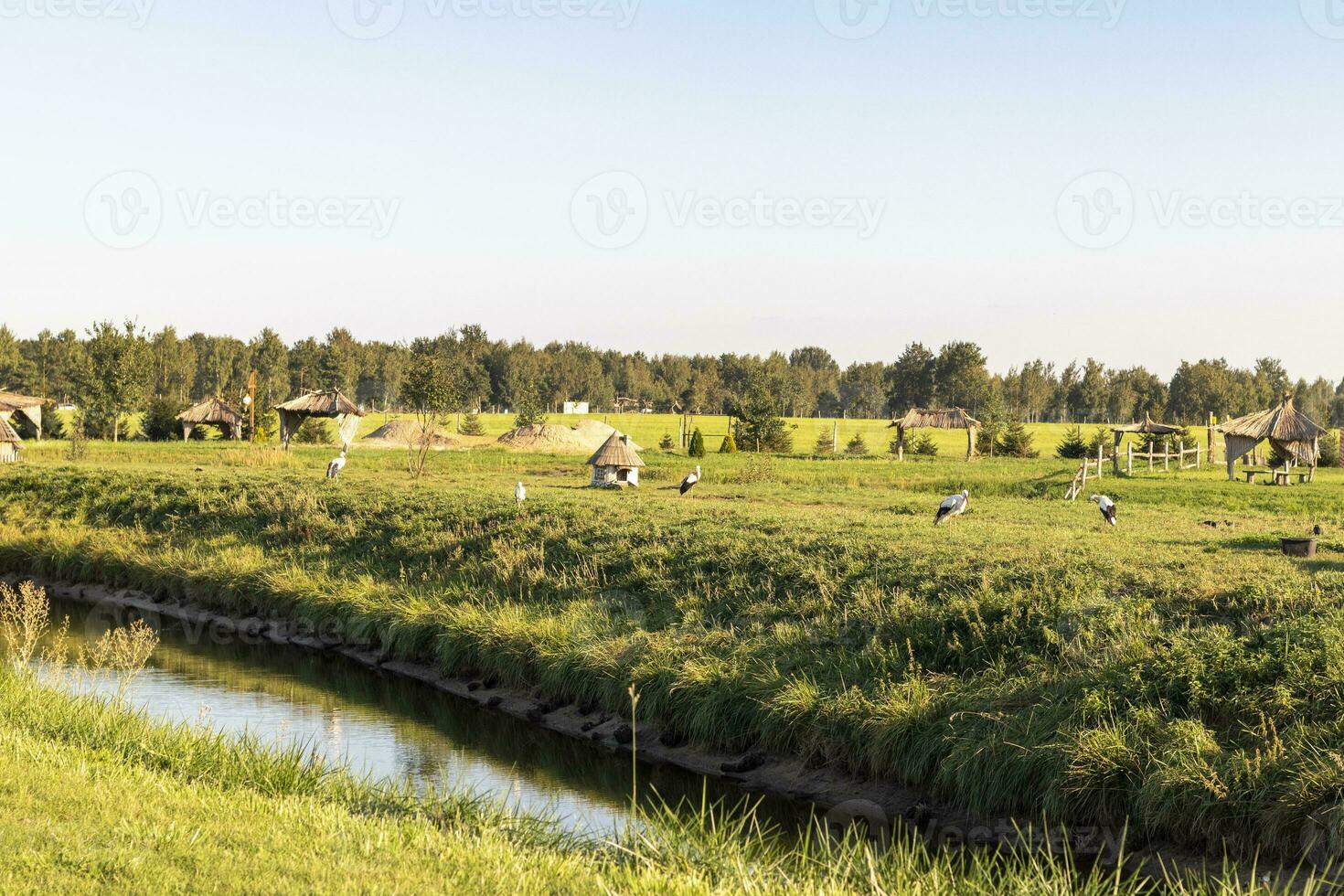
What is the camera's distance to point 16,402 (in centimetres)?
5981

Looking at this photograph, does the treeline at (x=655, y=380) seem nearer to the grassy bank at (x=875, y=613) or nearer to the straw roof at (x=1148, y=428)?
the straw roof at (x=1148, y=428)

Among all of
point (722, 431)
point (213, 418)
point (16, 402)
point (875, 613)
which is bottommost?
point (875, 613)

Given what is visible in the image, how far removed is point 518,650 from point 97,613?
35.8 feet

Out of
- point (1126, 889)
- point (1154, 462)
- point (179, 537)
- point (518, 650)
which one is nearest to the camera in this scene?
point (1126, 889)

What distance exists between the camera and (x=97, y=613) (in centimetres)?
2317

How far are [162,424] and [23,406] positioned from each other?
23.4 ft

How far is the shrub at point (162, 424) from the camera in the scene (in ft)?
216

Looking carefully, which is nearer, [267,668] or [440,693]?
[440,693]

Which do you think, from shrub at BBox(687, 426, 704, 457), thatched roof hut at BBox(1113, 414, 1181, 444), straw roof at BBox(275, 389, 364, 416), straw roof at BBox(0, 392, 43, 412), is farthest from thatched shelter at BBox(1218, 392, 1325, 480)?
straw roof at BBox(0, 392, 43, 412)

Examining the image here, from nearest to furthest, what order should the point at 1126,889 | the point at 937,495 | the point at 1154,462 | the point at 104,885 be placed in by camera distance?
the point at 104,885
the point at 1126,889
the point at 937,495
the point at 1154,462

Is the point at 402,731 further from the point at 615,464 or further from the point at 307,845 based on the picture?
the point at 615,464

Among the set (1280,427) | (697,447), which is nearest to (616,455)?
(697,447)

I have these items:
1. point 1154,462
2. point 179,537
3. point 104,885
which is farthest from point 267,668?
point 1154,462

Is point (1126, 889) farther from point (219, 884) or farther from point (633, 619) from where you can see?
point (633, 619)
